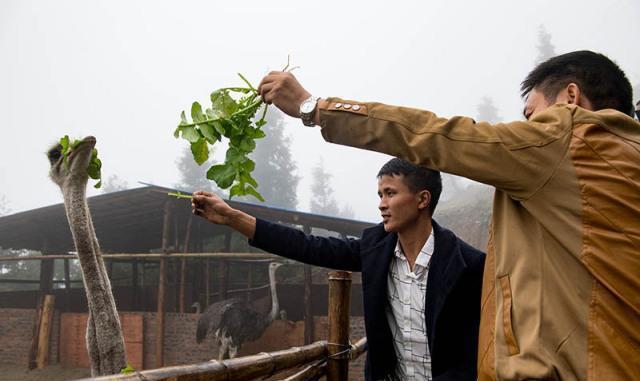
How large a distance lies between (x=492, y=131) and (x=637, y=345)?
0.60 m

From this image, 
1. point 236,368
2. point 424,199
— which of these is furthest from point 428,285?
point 236,368

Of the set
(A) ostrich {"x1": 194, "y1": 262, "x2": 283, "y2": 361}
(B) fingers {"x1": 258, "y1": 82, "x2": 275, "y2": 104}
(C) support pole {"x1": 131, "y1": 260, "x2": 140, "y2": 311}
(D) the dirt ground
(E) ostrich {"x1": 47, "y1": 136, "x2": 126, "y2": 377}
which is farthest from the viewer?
(C) support pole {"x1": 131, "y1": 260, "x2": 140, "y2": 311}

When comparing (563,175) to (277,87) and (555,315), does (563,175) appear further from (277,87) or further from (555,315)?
(277,87)

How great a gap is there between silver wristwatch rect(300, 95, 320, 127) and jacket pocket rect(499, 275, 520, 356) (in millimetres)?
679

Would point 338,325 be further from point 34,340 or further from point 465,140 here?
point 34,340

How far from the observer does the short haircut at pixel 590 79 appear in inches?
59.6

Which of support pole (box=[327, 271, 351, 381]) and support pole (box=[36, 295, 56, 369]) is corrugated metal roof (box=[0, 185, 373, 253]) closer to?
support pole (box=[36, 295, 56, 369])

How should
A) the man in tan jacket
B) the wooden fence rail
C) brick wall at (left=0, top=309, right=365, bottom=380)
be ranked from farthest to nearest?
1. brick wall at (left=0, top=309, right=365, bottom=380)
2. the wooden fence rail
3. the man in tan jacket

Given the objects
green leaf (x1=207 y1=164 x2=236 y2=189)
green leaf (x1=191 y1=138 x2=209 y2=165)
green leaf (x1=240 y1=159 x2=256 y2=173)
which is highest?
green leaf (x1=191 y1=138 x2=209 y2=165)

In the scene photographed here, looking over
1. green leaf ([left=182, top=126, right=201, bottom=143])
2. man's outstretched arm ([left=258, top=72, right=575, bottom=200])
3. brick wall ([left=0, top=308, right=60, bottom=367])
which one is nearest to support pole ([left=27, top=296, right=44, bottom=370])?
brick wall ([left=0, top=308, right=60, bottom=367])

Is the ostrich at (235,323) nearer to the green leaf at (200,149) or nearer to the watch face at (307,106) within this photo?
the green leaf at (200,149)

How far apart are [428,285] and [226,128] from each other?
1.10 m

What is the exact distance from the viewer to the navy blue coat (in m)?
2.21

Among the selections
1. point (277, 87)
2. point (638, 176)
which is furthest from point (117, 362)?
point (638, 176)
